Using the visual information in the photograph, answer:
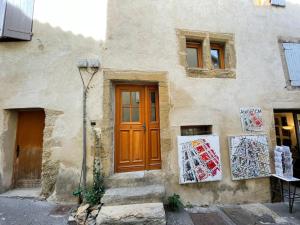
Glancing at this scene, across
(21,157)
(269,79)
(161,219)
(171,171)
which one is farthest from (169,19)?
(21,157)

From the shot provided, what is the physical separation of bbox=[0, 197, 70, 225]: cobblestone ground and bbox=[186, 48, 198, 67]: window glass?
3.82 m

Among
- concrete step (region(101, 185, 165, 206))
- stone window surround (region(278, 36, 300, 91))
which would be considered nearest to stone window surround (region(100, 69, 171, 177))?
concrete step (region(101, 185, 165, 206))

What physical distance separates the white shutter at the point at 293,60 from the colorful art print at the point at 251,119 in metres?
1.31

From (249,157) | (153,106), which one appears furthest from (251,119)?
(153,106)

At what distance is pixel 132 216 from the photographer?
248 cm

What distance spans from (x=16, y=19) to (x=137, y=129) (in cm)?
333

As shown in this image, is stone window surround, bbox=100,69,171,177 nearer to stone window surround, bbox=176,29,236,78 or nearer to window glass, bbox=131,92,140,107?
window glass, bbox=131,92,140,107

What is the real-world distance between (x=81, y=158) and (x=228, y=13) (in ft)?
15.3

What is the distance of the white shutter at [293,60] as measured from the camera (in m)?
4.14

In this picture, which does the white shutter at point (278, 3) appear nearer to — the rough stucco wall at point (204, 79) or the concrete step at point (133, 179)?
the rough stucco wall at point (204, 79)

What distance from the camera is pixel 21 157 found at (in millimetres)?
3529

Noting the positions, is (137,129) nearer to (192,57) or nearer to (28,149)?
(192,57)

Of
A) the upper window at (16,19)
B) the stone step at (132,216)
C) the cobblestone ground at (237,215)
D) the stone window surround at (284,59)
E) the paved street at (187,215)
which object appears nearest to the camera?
the stone step at (132,216)

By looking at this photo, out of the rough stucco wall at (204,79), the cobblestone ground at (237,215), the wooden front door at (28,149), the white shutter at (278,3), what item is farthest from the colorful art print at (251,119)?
the wooden front door at (28,149)
